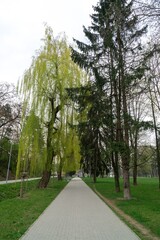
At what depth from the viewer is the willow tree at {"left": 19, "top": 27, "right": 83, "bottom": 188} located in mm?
20453

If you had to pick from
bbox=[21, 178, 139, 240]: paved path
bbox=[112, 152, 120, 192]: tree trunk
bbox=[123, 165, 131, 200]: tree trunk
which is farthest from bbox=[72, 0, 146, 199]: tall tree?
bbox=[21, 178, 139, 240]: paved path

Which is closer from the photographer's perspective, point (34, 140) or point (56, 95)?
point (34, 140)

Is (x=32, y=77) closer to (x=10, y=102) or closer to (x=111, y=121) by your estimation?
(x=111, y=121)

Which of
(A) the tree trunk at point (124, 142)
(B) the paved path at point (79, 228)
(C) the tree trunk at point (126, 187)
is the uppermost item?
(A) the tree trunk at point (124, 142)

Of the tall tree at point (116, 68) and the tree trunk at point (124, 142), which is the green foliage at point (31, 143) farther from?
the tree trunk at point (124, 142)

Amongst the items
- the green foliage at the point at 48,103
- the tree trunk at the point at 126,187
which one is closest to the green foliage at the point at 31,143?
the green foliage at the point at 48,103

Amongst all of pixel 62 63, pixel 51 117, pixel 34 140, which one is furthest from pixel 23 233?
pixel 62 63

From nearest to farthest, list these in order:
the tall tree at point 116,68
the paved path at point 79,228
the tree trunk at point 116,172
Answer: the paved path at point 79,228 < the tall tree at point 116,68 < the tree trunk at point 116,172

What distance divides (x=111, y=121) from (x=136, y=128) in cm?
307

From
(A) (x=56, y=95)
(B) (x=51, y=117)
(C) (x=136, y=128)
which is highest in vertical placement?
(A) (x=56, y=95)

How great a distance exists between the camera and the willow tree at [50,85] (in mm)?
20453

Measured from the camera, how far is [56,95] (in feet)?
71.1

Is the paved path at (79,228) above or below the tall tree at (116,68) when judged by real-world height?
below

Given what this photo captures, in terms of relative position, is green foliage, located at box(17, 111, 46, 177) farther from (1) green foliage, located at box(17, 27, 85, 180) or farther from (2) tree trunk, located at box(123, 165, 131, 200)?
(2) tree trunk, located at box(123, 165, 131, 200)
